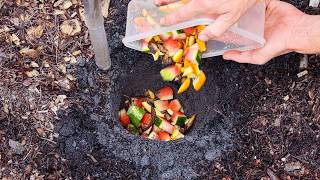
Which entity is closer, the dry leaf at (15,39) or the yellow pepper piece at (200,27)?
the yellow pepper piece at (200,27)

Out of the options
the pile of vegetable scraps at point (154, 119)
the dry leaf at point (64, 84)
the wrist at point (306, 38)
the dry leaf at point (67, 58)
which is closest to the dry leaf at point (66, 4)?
the dry leaf at point (67, 58)

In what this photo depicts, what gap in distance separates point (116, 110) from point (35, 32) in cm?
49

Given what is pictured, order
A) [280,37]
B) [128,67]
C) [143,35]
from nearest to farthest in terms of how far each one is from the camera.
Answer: [143,35]
[280,37]
[128,67]

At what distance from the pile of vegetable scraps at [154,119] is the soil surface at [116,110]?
7cm

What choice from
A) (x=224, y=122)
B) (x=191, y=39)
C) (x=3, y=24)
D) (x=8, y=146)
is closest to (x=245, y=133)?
(x=224, y=122)

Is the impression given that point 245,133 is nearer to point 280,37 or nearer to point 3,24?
point 280,37

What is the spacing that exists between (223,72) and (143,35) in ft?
1.55

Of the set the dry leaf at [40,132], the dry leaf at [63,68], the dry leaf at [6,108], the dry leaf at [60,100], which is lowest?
the dry leaf at [40,132]

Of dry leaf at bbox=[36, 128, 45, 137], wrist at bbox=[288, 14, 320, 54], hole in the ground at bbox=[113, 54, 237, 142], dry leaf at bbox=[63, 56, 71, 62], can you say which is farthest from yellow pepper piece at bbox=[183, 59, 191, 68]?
dry leaf at bbox=[36, 128, 45, 137]

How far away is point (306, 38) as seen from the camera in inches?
80.9

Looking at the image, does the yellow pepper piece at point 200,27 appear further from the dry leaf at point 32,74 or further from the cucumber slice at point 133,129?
the dry leaf at point 32,74

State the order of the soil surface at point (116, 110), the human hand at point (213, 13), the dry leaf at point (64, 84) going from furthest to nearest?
the dry leaf at point (64, 84) → the soil surface at point (116, 110) → the human hand at point (213, 13)

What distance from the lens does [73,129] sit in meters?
2.06

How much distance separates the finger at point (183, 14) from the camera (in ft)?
5.67
